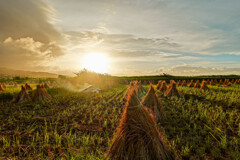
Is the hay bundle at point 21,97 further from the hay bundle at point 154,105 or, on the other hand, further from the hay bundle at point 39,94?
the hay bundle at point 154,105

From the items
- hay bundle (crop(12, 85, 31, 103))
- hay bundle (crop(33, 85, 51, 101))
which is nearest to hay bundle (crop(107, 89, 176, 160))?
hay bundle (crop(33, 85, 51, 101))

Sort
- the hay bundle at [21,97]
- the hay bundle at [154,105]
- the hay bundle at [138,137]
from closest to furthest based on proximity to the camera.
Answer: the hay bundle at [138,137], the hay bundle at [154,105], the hay bundle at [21,97]

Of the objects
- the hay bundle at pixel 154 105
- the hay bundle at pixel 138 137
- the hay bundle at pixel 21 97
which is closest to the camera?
the hay bundle at pixel 138 137

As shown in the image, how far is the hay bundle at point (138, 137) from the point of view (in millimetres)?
2623

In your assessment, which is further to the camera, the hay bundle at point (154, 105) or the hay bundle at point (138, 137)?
the hay bundle at point (154, 105)

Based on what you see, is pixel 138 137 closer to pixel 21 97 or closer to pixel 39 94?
pixel 39 94

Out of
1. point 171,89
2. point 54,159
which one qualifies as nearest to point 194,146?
point 54,159

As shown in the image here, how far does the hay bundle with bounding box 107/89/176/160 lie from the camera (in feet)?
8.61

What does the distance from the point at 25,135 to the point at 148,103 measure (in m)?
5.21

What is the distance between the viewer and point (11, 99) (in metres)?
11.2

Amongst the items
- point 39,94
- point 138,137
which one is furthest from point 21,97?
point 138,137

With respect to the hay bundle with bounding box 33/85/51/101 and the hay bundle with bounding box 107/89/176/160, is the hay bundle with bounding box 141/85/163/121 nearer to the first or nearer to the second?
the hay bundle with bounding box 107/89/176/160

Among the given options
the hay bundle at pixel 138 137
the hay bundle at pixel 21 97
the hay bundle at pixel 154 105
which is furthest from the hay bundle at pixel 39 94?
the hay bundle at pixel 138 137

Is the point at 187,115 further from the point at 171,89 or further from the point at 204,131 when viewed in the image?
the point at 171,89
